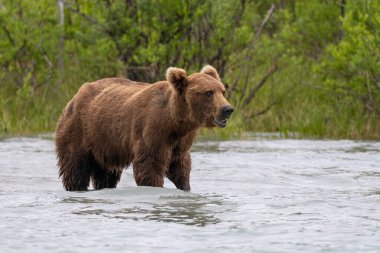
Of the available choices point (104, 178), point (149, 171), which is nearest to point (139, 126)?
point (149, 171)

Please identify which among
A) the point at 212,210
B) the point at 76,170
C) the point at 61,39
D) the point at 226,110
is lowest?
the point at 212,210

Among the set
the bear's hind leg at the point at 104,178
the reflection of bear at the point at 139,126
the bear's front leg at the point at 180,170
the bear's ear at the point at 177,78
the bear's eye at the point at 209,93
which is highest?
the bear's ear at the point at 177,78

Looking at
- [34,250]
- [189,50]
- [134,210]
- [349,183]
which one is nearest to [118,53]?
[189,50]

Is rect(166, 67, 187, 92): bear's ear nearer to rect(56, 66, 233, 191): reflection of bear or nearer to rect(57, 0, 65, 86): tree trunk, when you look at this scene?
rect(56, 66, 233, 191): reflection of bear

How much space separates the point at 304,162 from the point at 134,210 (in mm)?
4815

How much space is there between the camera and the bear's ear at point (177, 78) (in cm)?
811

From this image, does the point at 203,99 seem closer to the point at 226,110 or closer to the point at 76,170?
the point at 226,110

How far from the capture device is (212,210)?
7.56m

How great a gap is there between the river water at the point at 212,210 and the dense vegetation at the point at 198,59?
324 cm

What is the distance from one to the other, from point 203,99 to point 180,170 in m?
0.70

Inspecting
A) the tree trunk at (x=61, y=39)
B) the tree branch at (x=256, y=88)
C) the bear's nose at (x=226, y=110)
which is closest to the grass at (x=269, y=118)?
the tree branch at (x=256, y=88)

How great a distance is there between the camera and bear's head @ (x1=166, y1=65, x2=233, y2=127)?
8.04 metres

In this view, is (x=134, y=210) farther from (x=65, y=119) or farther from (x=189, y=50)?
(x=189, y=50)

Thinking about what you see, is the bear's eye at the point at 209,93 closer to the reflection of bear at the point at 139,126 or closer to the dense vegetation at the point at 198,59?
the reflection of bear at the point at 139,126
